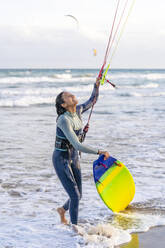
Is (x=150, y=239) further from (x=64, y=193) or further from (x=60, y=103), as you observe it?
(x=64, y=193)

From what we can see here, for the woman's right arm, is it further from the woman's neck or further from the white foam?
the white foam

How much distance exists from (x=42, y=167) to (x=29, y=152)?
3.83 feet

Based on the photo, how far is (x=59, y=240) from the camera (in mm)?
3904

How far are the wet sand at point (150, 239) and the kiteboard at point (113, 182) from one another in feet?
1.97

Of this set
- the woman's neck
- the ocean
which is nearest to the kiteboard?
the ocean

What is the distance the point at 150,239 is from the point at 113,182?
0.84 metres

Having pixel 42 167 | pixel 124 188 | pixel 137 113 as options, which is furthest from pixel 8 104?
pixel 124 188

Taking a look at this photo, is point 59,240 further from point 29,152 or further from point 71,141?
point 29,152

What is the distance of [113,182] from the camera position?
4.41 meters

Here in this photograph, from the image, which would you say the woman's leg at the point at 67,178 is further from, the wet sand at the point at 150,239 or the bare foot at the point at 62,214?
the wet sand at the point at 150,239

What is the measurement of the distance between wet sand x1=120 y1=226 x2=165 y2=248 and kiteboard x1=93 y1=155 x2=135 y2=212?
1.97ft

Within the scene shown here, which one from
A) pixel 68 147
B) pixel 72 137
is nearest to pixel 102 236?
pixel 68 147

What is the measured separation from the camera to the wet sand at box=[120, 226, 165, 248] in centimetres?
369

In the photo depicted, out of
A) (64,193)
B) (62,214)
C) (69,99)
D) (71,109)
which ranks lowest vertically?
(64,193)
